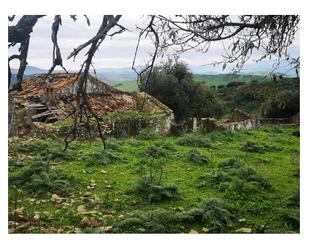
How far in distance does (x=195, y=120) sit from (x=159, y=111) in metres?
1.08

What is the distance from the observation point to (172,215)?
438cm

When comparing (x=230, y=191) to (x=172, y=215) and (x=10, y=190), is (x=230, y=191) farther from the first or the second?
(x=10, y=190)

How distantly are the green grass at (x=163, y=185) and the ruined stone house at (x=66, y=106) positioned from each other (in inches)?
30.2

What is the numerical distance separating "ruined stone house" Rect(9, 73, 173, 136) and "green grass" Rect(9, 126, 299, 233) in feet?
2.52

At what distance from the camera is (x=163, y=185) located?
17.0ft

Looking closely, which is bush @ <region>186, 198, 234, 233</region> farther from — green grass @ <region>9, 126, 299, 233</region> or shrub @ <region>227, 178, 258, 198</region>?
shrub @ <region>227, 178, 258, 198</region>

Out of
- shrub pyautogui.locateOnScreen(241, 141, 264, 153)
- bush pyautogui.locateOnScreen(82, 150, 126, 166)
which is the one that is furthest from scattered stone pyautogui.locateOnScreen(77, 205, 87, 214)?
shrub pyautogui.locateOnScreen(241, 141, 264, 153)

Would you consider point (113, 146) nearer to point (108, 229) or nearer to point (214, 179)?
point (214, 179)

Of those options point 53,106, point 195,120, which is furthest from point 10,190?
point 195,120

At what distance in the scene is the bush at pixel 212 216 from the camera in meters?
4.25

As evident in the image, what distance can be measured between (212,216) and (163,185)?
0.97 metres

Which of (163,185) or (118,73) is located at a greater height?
(118,73)

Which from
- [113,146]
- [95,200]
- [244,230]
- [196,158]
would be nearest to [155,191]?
[95,200]
